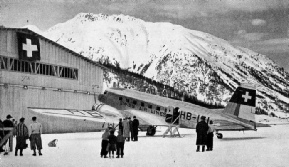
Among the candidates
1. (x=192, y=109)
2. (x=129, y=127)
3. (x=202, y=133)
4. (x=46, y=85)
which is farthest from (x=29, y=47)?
(x=202, y=133)

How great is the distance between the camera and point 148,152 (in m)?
→ 19.3

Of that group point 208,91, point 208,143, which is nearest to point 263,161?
point 208,143

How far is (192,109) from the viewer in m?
30.0

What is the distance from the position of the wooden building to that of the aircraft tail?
1228cm

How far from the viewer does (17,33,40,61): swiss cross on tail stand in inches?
1290

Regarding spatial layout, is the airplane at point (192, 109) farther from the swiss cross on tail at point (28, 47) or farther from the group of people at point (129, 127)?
the swiss cross on tail at point (28, 47)

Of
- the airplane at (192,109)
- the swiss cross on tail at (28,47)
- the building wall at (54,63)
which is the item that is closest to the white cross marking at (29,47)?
the swiss cross on tail at (28,47)

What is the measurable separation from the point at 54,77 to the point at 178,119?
13478 millimetres

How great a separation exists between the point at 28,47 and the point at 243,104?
60.8 ft

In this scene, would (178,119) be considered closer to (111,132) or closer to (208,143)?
(208,143)

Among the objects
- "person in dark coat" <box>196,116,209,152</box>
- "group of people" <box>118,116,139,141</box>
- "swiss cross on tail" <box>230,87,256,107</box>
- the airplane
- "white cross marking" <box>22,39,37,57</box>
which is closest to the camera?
"person in dark coat" <box>196,116,209,152</box>

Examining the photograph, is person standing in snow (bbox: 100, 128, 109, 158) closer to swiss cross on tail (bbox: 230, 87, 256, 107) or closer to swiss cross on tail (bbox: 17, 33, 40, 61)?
swiss cross on tail (bbox: 230, 87, 256, 107)

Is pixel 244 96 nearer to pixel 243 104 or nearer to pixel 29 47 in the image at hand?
pixel 243 104

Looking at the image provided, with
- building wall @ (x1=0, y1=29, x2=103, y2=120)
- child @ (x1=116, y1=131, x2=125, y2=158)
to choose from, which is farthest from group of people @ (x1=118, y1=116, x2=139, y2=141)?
child @ (x1=116, y1=131, x2=125, y2=158)
